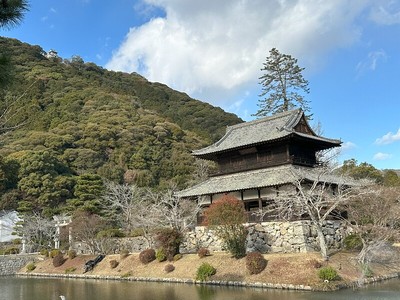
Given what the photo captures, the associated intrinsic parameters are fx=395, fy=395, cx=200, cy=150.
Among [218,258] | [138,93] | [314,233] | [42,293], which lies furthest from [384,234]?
[138,93]

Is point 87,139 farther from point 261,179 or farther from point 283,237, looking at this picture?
point 283,237

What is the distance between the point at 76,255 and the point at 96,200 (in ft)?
22.2

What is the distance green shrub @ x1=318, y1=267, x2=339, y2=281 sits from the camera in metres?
19.0

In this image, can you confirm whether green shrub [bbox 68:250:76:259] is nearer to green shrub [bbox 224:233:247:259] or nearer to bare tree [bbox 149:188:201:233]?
bare tree [bbox 149:188:201:233]

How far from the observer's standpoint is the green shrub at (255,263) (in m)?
21.7

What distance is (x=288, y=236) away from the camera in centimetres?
2484

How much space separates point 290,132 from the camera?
26281mm

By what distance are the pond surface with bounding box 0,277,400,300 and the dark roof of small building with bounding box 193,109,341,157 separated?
35.9 feet

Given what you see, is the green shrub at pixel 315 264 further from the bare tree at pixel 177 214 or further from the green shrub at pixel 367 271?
the bare tree at pixel 177 214

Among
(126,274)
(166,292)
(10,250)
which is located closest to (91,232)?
(126,274)

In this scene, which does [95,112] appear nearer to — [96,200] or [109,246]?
[96,200]

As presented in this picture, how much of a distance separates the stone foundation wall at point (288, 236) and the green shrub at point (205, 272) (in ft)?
12.8

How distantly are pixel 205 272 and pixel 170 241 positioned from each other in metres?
5.17

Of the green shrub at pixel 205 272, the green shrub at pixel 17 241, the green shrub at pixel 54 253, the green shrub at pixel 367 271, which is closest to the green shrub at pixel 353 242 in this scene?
the green shrub at pixel 367 271
